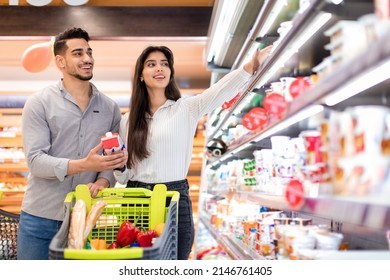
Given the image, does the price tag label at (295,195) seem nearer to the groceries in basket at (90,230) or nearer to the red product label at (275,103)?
the red product label at (275,103)

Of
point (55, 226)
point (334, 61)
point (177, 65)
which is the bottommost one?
point (55, 226)

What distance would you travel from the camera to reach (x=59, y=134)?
8.61 feet

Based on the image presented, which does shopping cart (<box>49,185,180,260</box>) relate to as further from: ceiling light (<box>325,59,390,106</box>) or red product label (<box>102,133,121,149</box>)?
ceiling light (<box>325,59,390,106</box>)

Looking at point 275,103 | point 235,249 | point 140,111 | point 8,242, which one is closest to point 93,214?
point 140,111

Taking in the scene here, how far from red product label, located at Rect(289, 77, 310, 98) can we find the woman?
0.79 ft

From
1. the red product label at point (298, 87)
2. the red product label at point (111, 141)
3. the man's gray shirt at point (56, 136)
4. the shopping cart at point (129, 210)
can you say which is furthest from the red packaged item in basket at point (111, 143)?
the red product label at point (298, 87)

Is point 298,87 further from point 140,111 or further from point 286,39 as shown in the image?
point 140,111

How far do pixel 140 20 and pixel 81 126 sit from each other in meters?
2.27

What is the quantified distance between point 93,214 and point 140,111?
757 mm

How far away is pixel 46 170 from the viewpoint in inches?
96.6

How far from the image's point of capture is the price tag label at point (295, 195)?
6.15 ft

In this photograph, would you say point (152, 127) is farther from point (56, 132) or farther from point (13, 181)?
point (13, 181)

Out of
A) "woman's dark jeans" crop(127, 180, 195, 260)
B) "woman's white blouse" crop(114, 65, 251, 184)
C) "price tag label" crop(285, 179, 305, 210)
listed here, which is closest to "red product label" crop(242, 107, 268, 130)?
"woman's white blouse" crop(114, 65, 251, 184)

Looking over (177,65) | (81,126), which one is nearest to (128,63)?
(177,65)
